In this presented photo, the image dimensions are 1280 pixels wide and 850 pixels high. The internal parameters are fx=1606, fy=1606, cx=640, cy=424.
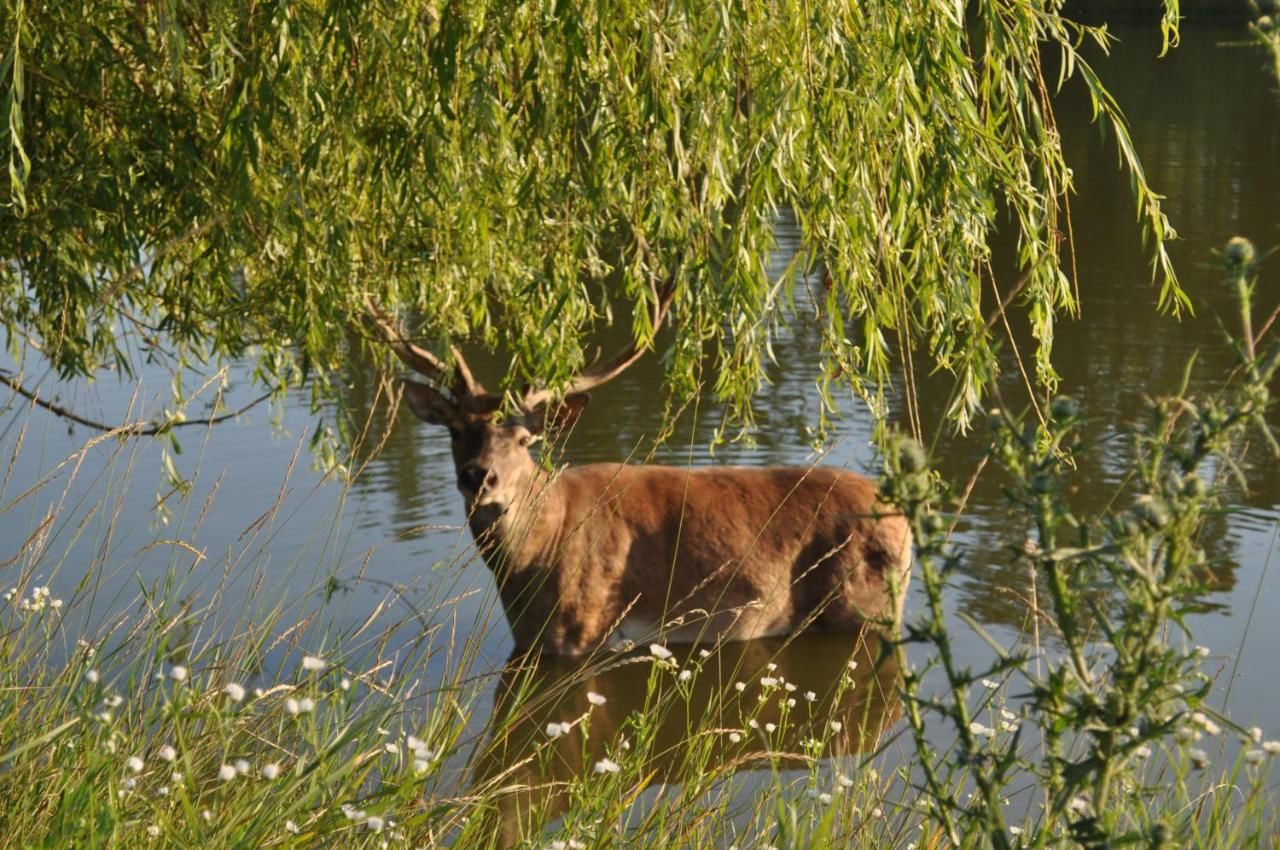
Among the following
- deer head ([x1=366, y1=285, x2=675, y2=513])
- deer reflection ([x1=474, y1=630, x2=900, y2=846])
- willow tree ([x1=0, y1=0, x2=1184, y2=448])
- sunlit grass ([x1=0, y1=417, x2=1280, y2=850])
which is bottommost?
deer reflection ([x1=474, y1=630, x2=900, y2=846])

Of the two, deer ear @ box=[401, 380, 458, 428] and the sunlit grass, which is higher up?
deer ear @ box=[401, 380, 458, 428]

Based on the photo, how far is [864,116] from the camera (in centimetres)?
470

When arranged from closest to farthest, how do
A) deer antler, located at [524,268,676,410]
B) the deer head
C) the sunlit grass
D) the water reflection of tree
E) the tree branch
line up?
the sunlit grass < the tree branch < the deer head < deer antler, located at [524,268,676,410] < the water reflection of tree

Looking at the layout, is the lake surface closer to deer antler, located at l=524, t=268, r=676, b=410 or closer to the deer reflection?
the deer reflection

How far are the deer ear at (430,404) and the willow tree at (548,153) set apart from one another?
72 centimetres

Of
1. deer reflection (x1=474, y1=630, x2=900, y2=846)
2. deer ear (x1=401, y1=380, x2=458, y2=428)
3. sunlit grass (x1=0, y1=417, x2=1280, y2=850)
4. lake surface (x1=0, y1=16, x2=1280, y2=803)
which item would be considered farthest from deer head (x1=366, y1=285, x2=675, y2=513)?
sunlit grass (x1=0, y1=417, x2=1280, y2=850)

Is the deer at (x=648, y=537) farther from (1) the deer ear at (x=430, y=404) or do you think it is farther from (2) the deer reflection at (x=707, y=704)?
(2) the deer reflection at (x=707, y=704)

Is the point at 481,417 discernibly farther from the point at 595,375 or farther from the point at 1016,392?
the point at 1016,392

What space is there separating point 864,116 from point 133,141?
255cm

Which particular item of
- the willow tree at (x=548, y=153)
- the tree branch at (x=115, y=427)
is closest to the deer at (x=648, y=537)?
the willow tree at (x=548, y=153)

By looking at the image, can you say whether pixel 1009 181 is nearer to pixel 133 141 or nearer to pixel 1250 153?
pixel 133 141

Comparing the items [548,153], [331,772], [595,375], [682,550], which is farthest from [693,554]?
[331,772]

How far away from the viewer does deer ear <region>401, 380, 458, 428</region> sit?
22.5 ft

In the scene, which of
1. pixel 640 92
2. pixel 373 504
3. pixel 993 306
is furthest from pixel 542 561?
pixel 993 306
